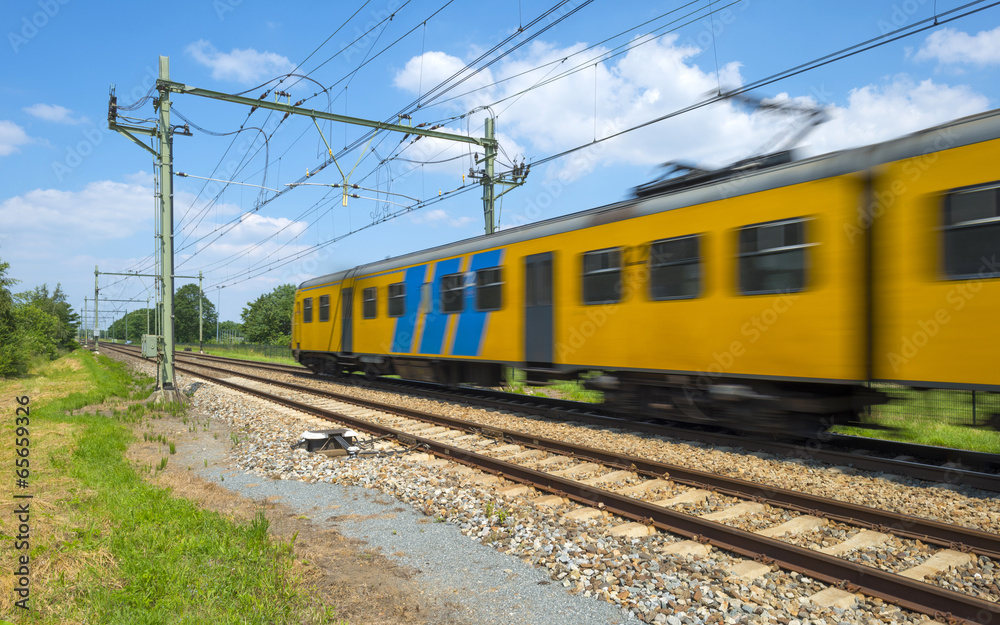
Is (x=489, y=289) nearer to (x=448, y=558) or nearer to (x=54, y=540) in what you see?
(x=448, y=558)

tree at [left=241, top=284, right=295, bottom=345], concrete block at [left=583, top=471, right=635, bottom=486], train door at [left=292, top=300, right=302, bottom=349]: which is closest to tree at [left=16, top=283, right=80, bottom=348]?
tree at [left=241, top=284, right=295, bottom=345]

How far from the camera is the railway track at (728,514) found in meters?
3.78

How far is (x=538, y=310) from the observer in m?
11.0

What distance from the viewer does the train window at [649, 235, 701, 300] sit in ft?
27.2

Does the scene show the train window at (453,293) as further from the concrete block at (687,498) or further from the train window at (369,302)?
the concrete block at (687,498)

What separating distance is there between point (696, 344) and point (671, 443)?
4.90ft

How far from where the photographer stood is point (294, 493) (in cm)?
650

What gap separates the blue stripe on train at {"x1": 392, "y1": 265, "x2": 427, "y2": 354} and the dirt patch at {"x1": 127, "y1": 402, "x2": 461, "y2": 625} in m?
6.98

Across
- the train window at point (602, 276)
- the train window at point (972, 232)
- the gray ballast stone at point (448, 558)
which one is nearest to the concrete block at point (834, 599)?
the gray ballast stone at point (448, 558)

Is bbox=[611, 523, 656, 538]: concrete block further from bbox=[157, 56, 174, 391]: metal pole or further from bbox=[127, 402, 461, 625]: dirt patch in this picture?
bbox=[157, 56, 174, 391]: metal pole

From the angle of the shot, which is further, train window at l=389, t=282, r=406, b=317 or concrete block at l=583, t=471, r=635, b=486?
train window at l=389, t=282, r=406, b=317

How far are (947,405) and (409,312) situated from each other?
11331 millimetres

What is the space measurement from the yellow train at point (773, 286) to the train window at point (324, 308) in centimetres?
910

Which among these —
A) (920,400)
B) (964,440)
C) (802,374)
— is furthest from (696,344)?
(964,440)
